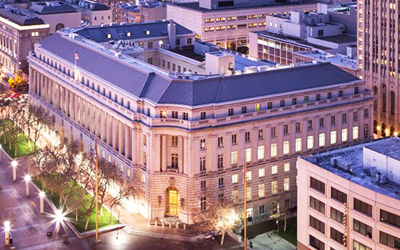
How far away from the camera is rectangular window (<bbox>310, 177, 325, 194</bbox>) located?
131 m

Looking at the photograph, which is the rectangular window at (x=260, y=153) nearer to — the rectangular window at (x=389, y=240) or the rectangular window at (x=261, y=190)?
the rectangular window at (x=261, y=190)

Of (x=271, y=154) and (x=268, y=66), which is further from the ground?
(x=268, y=66)

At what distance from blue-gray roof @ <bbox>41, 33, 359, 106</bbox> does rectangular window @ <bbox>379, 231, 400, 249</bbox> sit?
2081 inches

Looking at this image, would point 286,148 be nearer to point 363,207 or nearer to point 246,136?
point 246,136

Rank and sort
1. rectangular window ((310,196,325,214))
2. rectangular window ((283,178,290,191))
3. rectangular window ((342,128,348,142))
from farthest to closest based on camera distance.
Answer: rectangular window ((342,128,348,142)) < rectangular window ((283,178,290,191)) < rectangular window ((310,196,325,214))

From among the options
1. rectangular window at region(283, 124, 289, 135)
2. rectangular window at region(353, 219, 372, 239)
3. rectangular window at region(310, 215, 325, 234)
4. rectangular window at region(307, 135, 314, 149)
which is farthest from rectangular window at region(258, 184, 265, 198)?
rectangular window at region(353, 219, 372, 239)

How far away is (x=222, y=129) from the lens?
161 metres

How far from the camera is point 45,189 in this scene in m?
178

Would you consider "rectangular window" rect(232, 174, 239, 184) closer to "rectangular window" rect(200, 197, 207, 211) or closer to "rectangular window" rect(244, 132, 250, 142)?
"rectangular window" rect(200, 197, 207, 211)

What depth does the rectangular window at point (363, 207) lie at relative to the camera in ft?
399

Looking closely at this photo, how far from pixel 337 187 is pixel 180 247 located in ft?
121

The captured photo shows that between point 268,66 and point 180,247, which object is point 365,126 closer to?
point 268,66

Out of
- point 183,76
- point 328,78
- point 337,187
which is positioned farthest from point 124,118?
point 337,187

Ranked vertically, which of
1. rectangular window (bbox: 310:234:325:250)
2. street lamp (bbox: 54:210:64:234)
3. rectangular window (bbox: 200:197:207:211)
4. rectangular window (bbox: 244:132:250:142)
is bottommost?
street lamp (bbox: 54:210:64:234)
